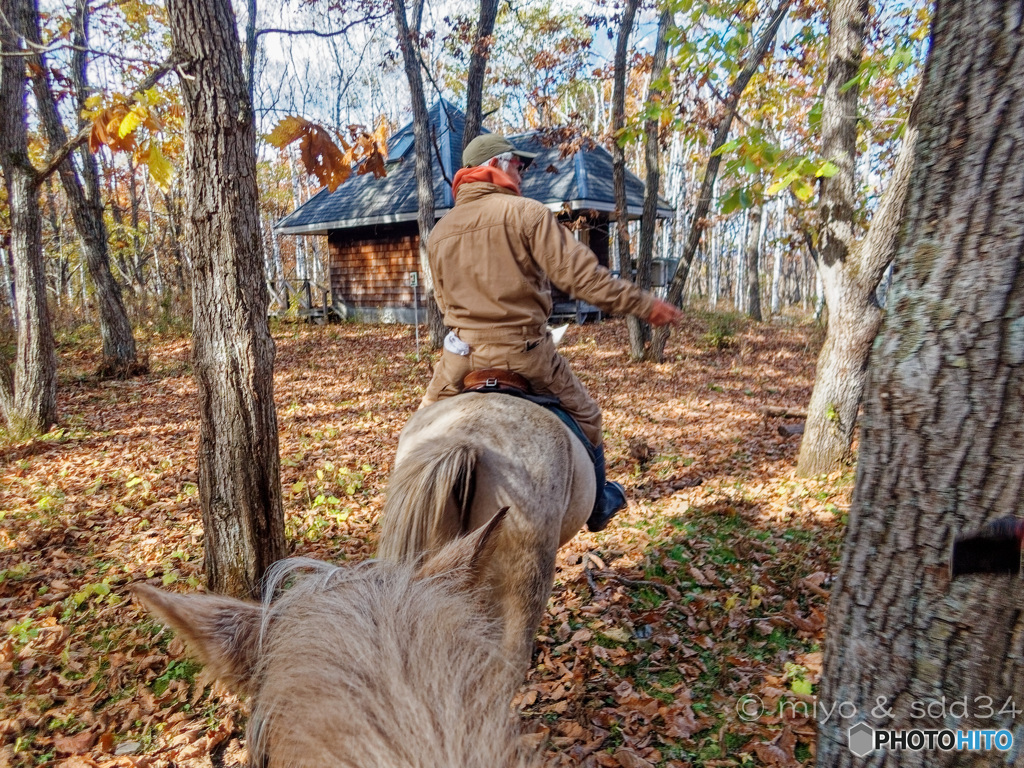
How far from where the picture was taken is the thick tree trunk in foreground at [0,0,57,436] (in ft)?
26.2

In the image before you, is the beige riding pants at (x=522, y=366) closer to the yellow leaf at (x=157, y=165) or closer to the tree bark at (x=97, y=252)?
the yellow leaf at (x=157, y=165)

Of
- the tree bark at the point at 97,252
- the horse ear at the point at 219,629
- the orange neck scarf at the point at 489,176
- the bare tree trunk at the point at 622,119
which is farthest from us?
the bare tree trunk at the point at 622,119

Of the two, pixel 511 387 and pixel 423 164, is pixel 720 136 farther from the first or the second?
pixel 511 387

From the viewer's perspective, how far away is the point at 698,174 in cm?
3831

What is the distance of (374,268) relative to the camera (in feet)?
70.9

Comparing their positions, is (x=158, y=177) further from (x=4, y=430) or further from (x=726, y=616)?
(x=4, y=430)

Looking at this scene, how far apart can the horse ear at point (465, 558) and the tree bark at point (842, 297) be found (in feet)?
17.4

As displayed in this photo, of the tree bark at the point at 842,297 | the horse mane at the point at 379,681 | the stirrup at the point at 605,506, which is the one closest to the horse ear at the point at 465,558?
the horse mane at the point at 379,681

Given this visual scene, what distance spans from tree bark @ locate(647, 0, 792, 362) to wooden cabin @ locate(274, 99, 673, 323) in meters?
5.14

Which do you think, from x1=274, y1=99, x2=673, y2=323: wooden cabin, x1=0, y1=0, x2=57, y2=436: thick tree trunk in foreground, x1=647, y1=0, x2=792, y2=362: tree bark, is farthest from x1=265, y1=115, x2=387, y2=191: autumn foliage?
x1=274, y1=99, x2=673, y2=323: wooden cabin

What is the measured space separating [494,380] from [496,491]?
80 cm

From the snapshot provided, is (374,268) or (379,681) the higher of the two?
(374,268)

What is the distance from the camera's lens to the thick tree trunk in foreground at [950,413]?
1431mm

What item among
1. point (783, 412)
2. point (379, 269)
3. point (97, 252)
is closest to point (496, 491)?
point (783, 412)
